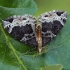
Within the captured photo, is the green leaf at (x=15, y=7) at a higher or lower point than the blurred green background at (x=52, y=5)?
higher

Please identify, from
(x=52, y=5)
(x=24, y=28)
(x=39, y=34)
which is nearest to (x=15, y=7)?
(x=24, y=28)

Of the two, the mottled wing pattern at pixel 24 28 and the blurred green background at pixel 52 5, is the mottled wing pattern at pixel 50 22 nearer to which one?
the mottled wing pattern at pixel 24 28

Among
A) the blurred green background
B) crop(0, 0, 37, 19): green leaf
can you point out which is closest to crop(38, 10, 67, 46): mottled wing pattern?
crop(0, 0, 37, 19): green leaf

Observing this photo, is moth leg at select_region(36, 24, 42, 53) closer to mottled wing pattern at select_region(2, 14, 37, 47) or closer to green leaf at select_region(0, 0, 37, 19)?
mottled wing pattern at select_region(2, 14, 37, 47)

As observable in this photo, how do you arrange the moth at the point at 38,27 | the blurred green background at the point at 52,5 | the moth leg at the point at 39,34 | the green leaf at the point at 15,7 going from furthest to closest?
the blurred green background at the point at 52,5
the moth leg at the point at 39,34
the moth at the point at 38,27
the green leaf at the point at 15,7

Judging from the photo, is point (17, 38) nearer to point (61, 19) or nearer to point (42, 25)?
point (42, 25)

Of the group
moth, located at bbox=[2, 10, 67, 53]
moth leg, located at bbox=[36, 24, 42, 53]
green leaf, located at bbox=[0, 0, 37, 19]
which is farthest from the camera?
moth leg, located at bbox=[36, 24, 42, 53]

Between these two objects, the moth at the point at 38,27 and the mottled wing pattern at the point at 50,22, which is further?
the mottled wing pattern at the point at 50,22

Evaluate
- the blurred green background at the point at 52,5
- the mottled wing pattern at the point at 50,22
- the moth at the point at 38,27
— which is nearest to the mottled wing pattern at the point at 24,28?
the moth at the point at 38,27

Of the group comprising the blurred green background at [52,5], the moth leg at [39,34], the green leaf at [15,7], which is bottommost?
the blurred green background at [52,5]
